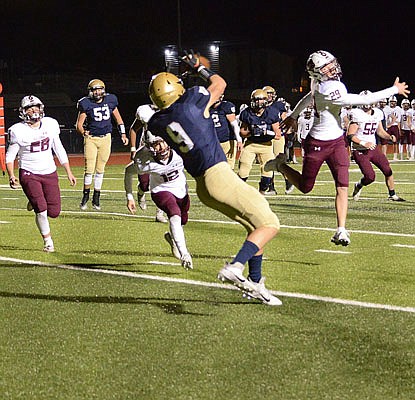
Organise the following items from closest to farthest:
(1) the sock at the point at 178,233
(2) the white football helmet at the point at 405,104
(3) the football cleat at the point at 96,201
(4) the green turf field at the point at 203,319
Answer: (4) the green turf field at the point at 203,319 → (1) the sock at the point at 178,233 → (3) the football cleat at the point at 96,201 → (2) the white football helmet at the point at 405,104

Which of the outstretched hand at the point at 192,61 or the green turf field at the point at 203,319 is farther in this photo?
the outstretched hand at the point at 192,61

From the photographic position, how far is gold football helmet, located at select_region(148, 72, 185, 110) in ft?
17.1

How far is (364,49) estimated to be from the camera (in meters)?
44.6

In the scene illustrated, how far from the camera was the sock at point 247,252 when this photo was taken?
16.4 feet

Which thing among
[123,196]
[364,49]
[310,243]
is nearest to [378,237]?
[310,243]

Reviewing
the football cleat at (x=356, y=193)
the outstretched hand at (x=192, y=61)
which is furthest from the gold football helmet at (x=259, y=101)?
the outstretched hand at (x=192, y=61)

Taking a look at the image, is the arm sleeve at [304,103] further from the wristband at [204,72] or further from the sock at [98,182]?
the sock at [98,182]

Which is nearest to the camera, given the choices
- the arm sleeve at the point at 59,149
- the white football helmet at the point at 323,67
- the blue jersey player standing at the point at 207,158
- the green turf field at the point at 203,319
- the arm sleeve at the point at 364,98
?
the green turf field at the point at 203,319

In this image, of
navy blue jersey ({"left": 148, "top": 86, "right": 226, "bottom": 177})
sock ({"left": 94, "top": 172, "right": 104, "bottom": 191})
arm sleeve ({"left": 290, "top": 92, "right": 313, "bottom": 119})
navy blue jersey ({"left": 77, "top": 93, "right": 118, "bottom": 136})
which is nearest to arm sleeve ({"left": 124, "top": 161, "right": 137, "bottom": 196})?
arm sleeve ({"left": 290, "top": 92, "right": 313, "bottom": 119})

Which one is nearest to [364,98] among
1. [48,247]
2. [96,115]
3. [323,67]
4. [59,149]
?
[323,67]

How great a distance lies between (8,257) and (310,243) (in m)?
2.97

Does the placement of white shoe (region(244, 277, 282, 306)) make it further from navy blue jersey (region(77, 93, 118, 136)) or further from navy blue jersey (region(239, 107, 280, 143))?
navy blue jersey (region(239, 107, 280, 143))

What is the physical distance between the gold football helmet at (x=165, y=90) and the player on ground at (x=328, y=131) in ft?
8.31

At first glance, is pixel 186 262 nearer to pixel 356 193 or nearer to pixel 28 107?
pixel 28 107
